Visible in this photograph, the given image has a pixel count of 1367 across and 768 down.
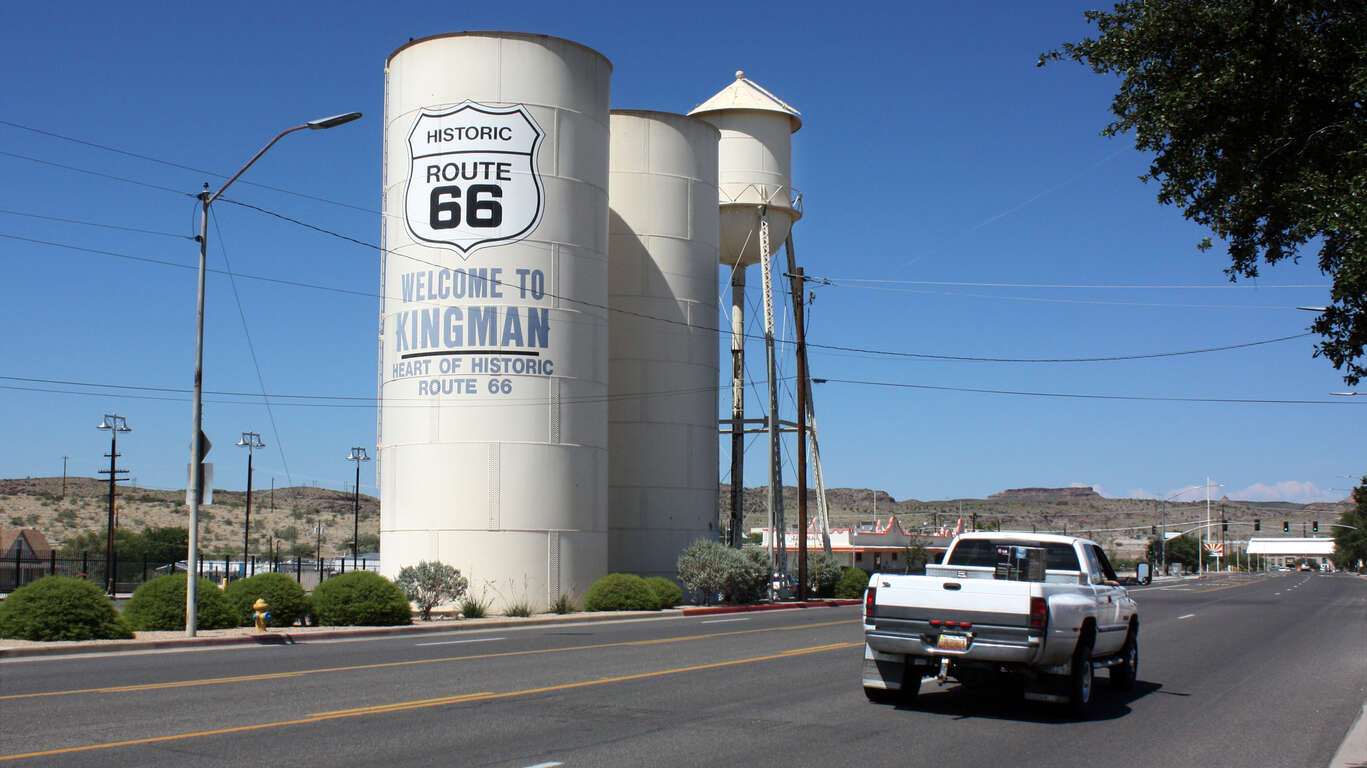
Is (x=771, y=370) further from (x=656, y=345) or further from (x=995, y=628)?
(x=995, y=628)

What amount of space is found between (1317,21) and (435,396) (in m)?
26.6

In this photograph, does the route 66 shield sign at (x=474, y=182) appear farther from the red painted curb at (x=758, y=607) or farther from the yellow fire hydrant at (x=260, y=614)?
the yellow fire hydrant at (x=260, y=614)

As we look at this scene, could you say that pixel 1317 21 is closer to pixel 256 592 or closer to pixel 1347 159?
pixel 1347 159

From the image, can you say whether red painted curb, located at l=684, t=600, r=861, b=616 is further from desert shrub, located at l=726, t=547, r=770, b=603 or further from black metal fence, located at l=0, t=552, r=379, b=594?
black metal fence, located at l=0, t=552, r=379, b=594

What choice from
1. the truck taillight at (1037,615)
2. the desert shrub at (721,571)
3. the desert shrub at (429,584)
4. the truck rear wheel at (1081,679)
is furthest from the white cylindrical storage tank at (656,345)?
the truck taillight at (1037,615)

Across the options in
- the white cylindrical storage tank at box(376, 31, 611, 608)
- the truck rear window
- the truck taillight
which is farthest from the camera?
the white cylindrical storage tank at box(376, 31, 611, 608)

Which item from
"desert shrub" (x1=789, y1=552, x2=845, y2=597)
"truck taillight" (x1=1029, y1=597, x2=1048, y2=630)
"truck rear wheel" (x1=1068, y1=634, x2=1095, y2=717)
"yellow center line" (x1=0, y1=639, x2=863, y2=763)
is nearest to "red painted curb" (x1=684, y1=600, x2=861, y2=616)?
"desert shrub" (x1=789, y1=552, x2=845, y2=597)


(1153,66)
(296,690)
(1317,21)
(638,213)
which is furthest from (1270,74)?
(638,213)

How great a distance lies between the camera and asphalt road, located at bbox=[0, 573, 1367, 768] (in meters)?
10.0

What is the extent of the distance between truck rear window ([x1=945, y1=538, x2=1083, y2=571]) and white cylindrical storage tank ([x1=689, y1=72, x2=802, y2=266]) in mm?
31487

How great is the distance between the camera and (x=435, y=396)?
32719 millimetres

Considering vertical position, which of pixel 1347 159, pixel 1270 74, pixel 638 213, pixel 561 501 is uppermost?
pixel 638 213

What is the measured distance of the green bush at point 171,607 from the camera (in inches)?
913

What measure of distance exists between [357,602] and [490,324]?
373 inches
